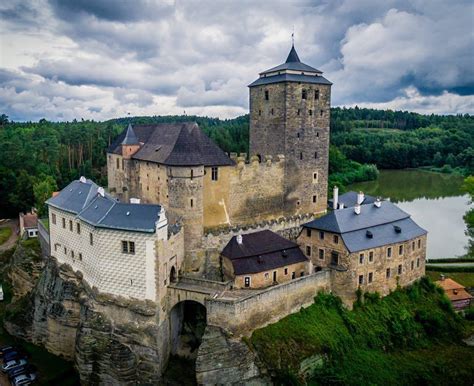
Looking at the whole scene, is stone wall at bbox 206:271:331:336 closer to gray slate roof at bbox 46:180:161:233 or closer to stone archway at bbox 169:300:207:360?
stone archway at bbox 169:300:207:360

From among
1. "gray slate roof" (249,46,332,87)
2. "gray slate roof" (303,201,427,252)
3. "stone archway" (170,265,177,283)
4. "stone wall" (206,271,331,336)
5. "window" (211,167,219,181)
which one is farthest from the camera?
"gray slate roof" (249,46,332,87)

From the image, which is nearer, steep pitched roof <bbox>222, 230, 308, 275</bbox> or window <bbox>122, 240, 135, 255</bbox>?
window <bbox>122, 240, 135, 255</bbox>

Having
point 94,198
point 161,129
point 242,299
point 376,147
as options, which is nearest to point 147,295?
point 242,299

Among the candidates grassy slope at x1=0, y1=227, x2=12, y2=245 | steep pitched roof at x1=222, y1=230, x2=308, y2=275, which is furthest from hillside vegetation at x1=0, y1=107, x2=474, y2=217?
steep pitched roof at x1=222, y1=230, x2=308, y2=275

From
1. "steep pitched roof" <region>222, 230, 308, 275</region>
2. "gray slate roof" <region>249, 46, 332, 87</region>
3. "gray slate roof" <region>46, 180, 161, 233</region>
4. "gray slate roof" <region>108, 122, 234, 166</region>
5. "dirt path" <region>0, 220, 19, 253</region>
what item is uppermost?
"gray slate roof" <region>249, 46, 332, 87</region>

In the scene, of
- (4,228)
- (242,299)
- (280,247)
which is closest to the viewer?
(242,299)

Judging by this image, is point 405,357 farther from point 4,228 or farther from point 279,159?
point 4,228
